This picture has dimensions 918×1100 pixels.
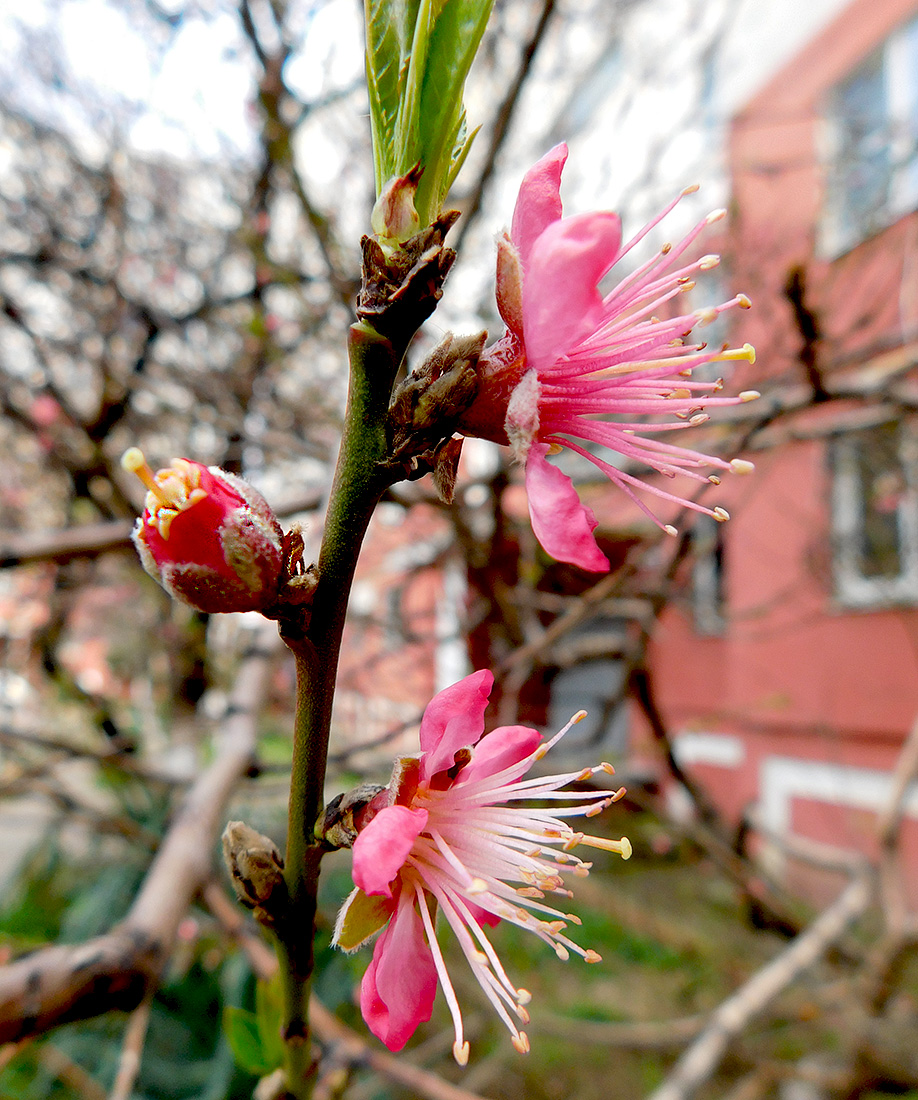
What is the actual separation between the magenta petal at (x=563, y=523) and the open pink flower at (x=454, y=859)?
13 cm

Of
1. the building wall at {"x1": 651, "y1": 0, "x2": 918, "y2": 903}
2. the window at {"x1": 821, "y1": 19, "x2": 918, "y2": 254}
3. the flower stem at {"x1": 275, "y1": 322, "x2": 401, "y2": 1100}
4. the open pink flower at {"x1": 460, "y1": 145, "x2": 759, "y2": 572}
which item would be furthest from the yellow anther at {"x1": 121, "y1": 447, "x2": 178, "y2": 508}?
the building wall at {"x1": 651, "y1": 0, "x2": 918, "y2": 903}

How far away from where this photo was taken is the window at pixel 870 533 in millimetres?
5172

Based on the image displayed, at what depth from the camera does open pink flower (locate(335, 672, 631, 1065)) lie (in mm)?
599

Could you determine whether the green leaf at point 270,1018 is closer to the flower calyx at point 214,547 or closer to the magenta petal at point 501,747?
the magenta petal at point 501,747

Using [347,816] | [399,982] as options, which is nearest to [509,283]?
[347,816]

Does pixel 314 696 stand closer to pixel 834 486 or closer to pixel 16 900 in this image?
pixel 16 900

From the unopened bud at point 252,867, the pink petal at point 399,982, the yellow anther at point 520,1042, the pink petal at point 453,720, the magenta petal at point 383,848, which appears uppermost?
the pink petal at point 453,720

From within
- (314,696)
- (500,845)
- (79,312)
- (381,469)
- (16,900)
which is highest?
(79,312)

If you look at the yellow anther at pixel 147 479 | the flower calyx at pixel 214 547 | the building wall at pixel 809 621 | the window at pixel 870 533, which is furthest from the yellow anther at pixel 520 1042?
the window at pixel 870 533

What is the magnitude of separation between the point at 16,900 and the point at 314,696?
4380 mm

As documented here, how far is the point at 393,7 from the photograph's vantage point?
1.90ft

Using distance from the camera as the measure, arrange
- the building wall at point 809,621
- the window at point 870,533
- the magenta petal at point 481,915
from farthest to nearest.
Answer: the building wall at point 809,621
the window at point 870,533
the magenta petal at point 481,915

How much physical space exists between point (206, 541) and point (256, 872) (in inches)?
10.0

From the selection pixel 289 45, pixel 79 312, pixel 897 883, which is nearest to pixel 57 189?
pixel 79 312
